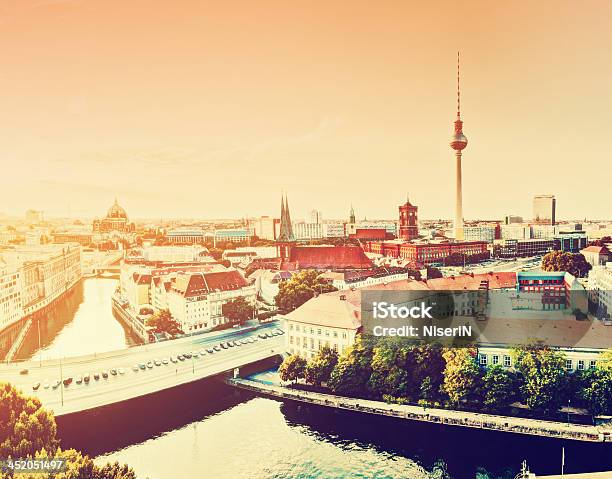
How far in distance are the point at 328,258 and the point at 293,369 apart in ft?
94.4

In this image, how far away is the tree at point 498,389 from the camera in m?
17.0

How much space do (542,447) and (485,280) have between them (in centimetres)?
1582

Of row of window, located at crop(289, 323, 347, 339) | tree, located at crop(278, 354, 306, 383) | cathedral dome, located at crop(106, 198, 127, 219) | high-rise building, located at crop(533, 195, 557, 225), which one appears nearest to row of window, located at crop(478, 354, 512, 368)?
row of window, located at crop(289, 323, 347, 339)

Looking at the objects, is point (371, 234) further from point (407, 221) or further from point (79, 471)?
point (79, 471)

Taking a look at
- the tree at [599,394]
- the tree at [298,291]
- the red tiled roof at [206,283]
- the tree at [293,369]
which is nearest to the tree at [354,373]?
the tree at [293,369]

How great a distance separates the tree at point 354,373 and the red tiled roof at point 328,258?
28.1m

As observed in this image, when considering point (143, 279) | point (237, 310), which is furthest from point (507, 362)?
point (143, 279)

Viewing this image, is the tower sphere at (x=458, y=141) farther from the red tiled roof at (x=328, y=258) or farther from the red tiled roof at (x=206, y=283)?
the red tiled roof at (x=206, y=283)

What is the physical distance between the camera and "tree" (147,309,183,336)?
95.7 feet

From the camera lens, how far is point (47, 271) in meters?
44.0

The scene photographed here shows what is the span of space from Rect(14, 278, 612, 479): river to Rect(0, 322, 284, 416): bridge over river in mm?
534

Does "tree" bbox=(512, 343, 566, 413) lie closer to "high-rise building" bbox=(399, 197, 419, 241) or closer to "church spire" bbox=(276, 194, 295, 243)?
"church spire" bbox=(276, 194, 295, 243)

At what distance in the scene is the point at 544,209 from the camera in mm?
76062

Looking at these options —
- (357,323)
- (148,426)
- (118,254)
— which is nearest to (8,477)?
(148,426)
